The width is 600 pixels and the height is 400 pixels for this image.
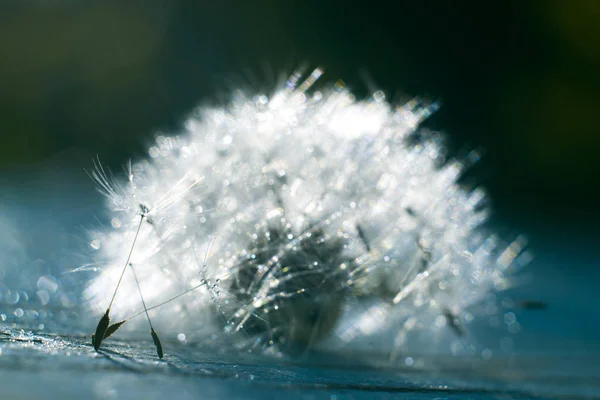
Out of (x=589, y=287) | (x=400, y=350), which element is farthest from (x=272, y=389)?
(x=589, y=287)

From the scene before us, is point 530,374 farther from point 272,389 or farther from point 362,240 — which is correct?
point 272,389

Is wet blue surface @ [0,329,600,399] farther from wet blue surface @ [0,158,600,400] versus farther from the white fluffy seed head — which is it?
the white fluffy seed head

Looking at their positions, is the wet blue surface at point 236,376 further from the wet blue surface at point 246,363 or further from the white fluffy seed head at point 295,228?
the white fluffy seed head at point 295,228

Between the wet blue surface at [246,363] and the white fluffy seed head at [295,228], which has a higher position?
the white fluffy seed head at [295,228]

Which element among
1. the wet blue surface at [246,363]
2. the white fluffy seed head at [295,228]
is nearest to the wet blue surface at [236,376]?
the wet blue surface at [246,363]

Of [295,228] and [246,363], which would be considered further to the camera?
[295,228]

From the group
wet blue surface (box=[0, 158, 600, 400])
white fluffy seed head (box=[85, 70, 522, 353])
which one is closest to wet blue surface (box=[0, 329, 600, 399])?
wet blue surface (box=[0, 158, 600, 400])

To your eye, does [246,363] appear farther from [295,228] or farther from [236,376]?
[295,228]

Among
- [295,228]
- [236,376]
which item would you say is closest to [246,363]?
[236,376]
